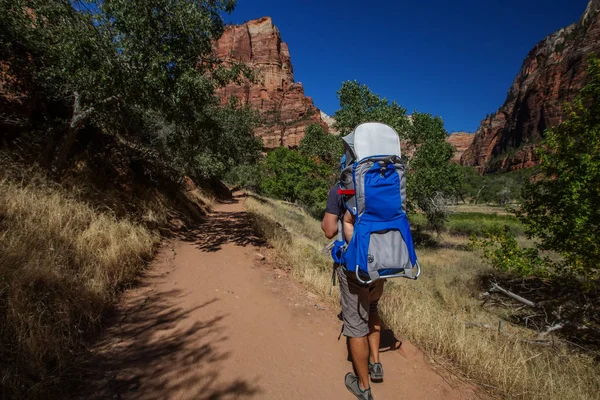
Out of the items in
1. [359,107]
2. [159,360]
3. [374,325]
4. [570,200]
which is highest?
[359,107]

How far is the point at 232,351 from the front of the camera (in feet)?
9.06

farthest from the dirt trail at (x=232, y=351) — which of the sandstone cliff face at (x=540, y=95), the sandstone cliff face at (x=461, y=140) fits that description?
the sandstone cliff face at (x=461, y=140)

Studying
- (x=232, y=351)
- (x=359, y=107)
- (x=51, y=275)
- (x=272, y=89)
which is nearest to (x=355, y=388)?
(x=232, y=351)

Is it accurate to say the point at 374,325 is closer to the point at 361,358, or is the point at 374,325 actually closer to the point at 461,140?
the point at 361,358

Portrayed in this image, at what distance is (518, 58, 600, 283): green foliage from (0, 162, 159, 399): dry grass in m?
8.13

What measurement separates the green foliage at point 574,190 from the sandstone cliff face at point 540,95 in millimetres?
79099

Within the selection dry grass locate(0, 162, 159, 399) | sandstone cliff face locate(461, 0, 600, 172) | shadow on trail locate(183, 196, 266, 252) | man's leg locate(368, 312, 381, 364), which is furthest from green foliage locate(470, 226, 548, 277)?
sandstone cliff face locate(461, 0, 600, 172)

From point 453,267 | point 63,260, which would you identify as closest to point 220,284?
point 63,260

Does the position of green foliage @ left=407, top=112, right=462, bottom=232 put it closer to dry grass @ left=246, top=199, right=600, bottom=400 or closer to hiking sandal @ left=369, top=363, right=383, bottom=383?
dry grass @ left=246, top=199, right=600, bottom=400

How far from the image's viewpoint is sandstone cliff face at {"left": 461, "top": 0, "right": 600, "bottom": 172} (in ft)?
282

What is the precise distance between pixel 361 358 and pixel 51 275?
319 cm

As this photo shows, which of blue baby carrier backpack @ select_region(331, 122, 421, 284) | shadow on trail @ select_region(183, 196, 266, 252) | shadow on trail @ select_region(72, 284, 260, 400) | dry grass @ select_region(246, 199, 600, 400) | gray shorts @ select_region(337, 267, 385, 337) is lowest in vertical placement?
dry grass @ select_region(246, 199, 600, 400)

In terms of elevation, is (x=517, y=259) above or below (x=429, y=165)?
below

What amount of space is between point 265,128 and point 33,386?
7985cm
